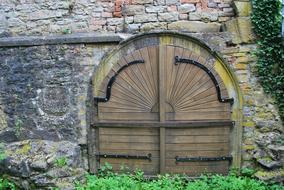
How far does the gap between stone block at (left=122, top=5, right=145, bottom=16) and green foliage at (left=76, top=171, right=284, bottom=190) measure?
2.43 meters

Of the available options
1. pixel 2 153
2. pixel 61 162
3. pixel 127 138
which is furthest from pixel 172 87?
pixel 2 153

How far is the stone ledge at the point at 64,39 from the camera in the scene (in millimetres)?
4969

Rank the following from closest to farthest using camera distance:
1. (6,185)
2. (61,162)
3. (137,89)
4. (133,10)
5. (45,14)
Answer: (6,185)
(61,162)
(137,89)
(133,10)
(45,14)

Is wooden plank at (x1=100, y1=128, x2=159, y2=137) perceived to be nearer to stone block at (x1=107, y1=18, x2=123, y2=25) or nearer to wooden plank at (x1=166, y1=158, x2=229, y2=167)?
wooden plank at (x1=166, y1=158, x2=229, y2=167)

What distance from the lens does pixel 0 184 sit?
4703mm

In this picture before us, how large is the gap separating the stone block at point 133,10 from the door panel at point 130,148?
1.77 meters

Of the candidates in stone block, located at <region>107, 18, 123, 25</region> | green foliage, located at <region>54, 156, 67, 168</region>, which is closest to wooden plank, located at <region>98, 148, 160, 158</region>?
green foliage, located at <region>54, 156, 67, 168</region>

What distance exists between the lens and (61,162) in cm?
488

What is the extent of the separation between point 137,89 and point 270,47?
2.02m

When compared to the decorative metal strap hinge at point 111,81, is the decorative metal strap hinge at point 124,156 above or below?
below

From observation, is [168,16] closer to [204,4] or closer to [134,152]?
[204,4]

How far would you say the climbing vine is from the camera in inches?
186

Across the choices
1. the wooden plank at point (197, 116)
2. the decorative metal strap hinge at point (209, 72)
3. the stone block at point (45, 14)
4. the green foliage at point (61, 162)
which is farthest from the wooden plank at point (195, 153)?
the stone block at point (45, 14)

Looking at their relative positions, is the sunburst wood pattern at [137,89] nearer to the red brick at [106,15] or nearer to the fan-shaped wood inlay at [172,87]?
the fan-shaped wood inlay at [172,87]
